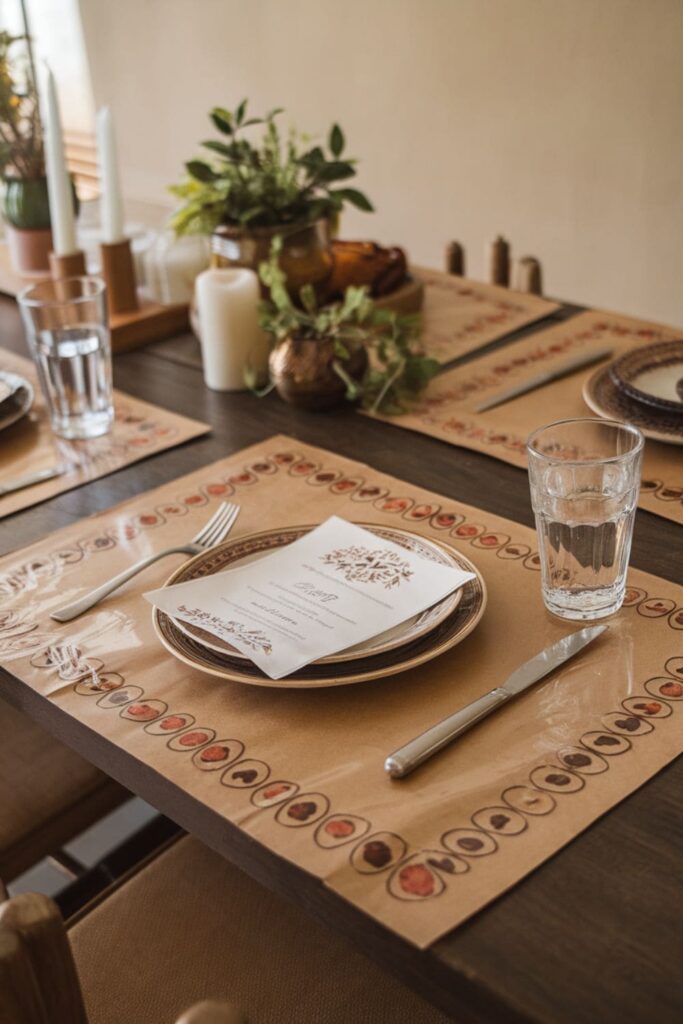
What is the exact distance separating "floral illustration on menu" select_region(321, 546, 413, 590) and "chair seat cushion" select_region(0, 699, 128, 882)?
52 cm

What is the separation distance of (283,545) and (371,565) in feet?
0.32

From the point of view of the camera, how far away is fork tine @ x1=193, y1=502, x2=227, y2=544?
103cm

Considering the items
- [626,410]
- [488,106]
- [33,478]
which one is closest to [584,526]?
[626,410]

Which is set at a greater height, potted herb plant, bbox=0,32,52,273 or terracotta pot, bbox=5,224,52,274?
potted herb plant, bbox=0,32,52,273

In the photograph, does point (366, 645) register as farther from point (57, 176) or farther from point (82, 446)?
point (57, 176)

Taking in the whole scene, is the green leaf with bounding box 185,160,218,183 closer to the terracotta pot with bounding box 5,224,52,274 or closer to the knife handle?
the terracotta pot with bounding box 5,224,52,274

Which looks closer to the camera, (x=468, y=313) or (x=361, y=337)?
(x=361, y=337)

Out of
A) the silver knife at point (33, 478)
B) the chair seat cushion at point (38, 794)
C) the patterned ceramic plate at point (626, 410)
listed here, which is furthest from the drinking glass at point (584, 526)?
the chair seat cushion at point (38, 794)

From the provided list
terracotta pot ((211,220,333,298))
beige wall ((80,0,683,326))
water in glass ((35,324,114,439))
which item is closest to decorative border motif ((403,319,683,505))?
terracotta pot ((211,220,333,298))

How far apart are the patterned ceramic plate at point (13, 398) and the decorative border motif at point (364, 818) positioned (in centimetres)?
33

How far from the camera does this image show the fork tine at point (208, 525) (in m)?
1.03

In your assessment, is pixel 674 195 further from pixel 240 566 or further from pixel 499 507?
pixel 240 566

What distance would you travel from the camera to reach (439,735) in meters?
0.73

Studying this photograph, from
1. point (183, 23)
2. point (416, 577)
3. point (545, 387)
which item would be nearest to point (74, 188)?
point (545, 387)
